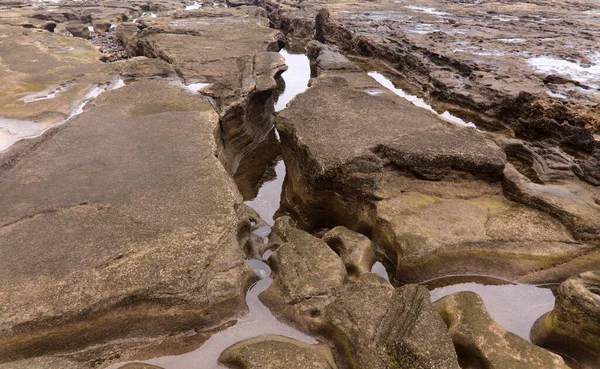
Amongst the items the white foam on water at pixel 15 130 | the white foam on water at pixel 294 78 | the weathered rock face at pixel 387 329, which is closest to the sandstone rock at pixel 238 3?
the white foam on water at pixel 294 78

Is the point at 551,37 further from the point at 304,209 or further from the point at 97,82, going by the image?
the point at 97,82

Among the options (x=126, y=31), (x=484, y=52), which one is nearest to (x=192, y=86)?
(x=126, y=31)

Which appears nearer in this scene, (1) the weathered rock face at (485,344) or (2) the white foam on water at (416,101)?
(1) the weathered rock face at (485,344)

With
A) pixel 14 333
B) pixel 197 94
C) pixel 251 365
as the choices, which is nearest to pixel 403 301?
pixel 251 365

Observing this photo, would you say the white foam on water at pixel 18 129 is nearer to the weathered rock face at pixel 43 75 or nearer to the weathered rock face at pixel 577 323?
the weathered rock face at pixel 43 75

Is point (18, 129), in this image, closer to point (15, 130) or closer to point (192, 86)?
point (15, 130)
